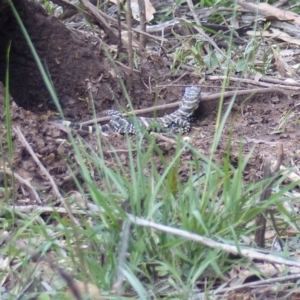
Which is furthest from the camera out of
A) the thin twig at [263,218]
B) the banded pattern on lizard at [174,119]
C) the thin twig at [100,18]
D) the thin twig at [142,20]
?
the thin twig at [142,20]

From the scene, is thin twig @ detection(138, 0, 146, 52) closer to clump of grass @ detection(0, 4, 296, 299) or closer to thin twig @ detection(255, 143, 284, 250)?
clump of grass @ detection(0, 4, 296, 299)

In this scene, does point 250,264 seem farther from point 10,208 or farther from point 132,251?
point 10,208

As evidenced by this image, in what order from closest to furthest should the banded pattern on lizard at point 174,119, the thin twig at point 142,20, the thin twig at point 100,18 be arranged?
the banded pattern on lizard at point 174,119 → the thin twig at point 100,18 → the thin twig at point 142,20

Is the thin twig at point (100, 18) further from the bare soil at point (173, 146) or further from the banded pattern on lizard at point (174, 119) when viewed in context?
the banded pattern on lizard at point (174, 119)

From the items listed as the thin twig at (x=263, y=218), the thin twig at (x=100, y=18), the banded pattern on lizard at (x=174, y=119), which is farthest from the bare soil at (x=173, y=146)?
the thin twig at (x=100, y=18)

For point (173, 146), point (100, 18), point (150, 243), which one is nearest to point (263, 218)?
point (150, 243)

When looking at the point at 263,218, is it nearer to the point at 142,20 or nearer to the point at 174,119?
the point at 174,119

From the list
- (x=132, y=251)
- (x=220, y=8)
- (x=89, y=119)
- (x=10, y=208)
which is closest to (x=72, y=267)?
(x=132, y=251)

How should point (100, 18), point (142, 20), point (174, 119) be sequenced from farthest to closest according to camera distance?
point (142, 20), point (100, 18), point (174, 119)

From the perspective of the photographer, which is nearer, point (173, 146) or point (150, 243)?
point (150, 243)

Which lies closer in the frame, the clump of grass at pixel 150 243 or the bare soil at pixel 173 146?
the clump of grass at pixel 150 243

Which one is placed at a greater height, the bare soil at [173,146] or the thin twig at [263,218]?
the thin twig at [263,218]
